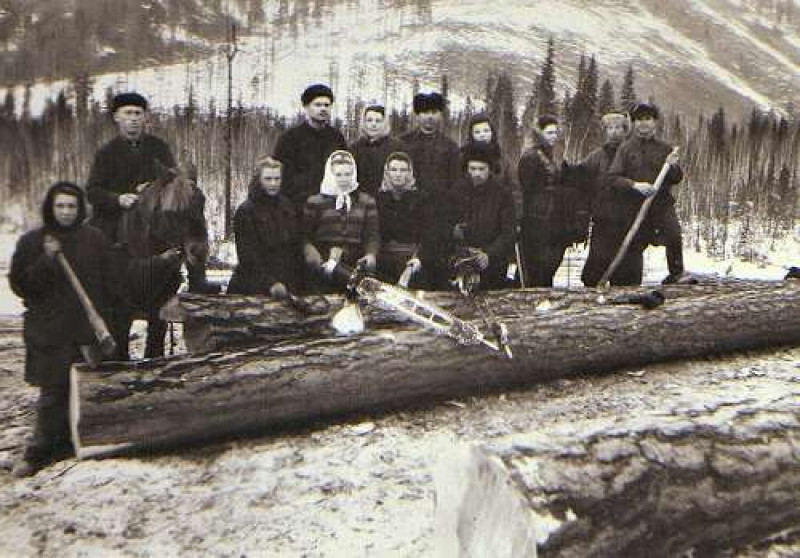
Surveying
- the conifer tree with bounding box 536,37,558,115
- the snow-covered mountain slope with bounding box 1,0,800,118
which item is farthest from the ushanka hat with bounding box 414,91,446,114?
the conifer tree with bounding box 536,37,558,115

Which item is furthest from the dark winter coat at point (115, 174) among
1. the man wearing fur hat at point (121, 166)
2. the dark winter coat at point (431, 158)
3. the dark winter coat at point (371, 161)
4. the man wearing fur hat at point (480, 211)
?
the man wearing fur hat at point (480, 211)

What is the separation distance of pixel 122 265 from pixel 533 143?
3.17 metres

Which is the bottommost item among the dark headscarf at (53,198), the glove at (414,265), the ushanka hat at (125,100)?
the glove at (414,265)

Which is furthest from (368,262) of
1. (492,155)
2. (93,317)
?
(93,317)

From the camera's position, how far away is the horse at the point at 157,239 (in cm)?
380

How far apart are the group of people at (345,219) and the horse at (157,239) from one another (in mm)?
13

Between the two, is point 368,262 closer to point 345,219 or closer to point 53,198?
point 345,219

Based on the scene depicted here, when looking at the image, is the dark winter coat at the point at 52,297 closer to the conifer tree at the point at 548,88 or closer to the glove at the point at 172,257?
the glove at the point at 172,257

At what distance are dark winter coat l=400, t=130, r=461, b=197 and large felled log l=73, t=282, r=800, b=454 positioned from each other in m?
1.08

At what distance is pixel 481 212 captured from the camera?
185 inches

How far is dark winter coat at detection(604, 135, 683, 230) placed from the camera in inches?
207

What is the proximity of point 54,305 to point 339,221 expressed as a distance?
171 cm

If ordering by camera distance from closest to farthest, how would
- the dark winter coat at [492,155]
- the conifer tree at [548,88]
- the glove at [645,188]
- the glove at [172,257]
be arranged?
1. the glove at [172,257]
2. the dark winter coat at [492,155]
3. the glove at [645,188]
4. the conifer tree at [548,88]

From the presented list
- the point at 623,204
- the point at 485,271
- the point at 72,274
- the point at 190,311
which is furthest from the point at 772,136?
the point at 72,274
